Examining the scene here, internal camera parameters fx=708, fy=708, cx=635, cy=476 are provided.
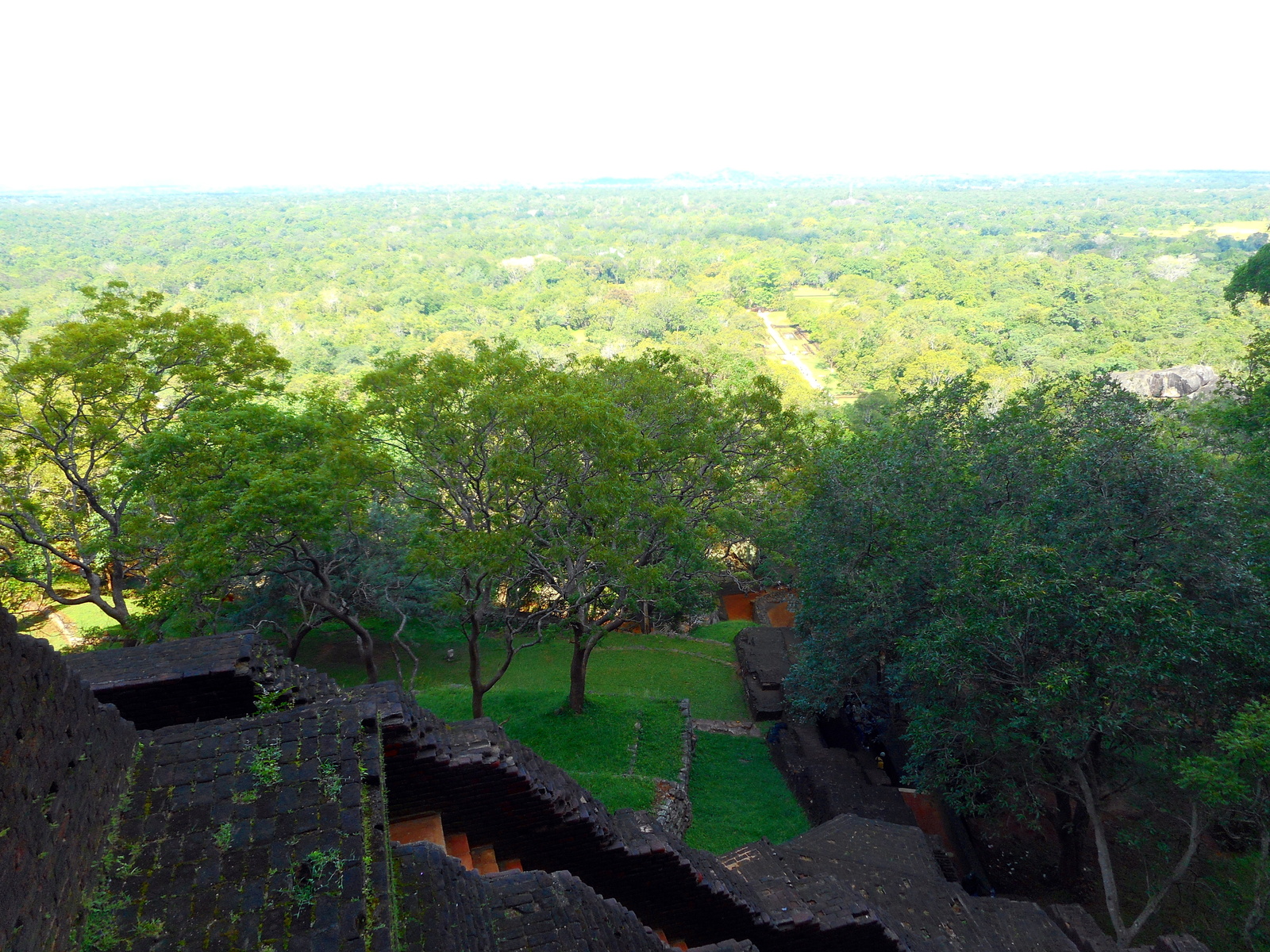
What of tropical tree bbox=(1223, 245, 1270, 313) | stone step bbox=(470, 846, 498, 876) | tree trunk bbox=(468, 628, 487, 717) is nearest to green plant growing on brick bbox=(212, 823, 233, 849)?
stone step bbox=(470, 846, 498, 876)

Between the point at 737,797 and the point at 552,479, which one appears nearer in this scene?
the point at 552,479

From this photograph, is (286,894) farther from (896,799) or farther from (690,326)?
(690,326)

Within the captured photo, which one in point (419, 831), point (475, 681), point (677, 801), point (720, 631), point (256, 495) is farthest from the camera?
point (720, 631)

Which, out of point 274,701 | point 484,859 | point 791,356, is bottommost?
point 791,356

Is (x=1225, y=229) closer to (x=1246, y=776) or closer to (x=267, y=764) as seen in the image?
(x=1246, y=776)

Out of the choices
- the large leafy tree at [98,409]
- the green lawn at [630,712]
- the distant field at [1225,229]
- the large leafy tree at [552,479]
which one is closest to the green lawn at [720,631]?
the green lawn at [630,712]

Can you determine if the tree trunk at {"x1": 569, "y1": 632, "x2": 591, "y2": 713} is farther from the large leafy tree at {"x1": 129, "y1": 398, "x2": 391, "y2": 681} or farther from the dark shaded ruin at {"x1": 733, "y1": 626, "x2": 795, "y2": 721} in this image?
the dark shaded ruin at {"x1": 733, "y1": 626, "x2": 795, "y2": 721}

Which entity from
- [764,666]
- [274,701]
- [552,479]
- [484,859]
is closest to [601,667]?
[764,666]
